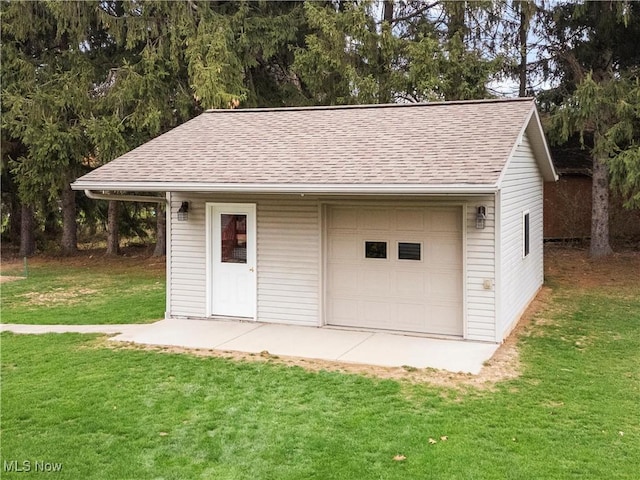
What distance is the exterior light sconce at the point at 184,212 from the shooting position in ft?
32.5

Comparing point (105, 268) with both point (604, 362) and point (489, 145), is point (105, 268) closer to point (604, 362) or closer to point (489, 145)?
point (489, 145)

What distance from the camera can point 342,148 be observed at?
9469 mm

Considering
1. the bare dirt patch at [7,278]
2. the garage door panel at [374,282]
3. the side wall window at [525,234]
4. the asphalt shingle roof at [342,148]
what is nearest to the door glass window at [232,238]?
the asphalt shingle roof at [342,148]

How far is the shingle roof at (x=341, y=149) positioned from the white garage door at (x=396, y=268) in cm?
87

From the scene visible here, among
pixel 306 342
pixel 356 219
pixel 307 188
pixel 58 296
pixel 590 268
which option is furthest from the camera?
pixel 590 268

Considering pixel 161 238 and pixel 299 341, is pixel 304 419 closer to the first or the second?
pixel 299 341

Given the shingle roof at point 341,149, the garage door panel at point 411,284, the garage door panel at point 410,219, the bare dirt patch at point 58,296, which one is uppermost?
the shingle roof at point 341,149

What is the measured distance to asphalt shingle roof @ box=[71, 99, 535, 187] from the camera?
320 inches

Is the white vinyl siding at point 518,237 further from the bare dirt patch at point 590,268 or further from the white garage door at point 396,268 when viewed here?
the bare dirt patch at point 590,268

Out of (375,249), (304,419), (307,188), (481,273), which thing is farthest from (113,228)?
(304,419)

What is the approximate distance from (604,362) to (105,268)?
13.5 metres

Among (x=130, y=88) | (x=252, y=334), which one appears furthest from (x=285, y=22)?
(x=252, y=334)

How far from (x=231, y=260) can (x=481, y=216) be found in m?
→ 4.08

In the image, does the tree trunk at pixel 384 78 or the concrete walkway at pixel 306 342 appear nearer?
the concrete walkway at pixel 306 342
